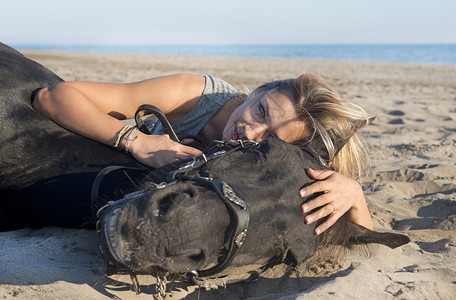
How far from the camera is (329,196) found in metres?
1.78

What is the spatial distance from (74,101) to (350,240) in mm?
1551

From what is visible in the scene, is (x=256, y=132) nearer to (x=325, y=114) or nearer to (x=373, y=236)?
(x=325, y=114)

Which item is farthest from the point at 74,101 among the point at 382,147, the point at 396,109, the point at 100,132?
the point at 396,109

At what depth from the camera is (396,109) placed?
262 inches

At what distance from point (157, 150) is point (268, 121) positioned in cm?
54

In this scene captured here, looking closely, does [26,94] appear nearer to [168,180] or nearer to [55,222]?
[55,222]

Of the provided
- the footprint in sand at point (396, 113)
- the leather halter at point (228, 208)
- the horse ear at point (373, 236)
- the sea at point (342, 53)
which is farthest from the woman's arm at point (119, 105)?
the sea at point (342, 53)

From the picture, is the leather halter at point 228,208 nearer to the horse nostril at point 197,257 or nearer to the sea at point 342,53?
the horse nostril at point 197,257

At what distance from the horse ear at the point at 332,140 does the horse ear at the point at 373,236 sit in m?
0.34

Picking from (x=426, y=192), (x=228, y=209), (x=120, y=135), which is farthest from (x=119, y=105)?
(x=426, y=192)

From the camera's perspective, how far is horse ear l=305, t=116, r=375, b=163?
6.45 ft

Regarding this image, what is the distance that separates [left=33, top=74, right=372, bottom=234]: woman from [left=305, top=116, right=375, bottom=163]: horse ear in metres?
0.01

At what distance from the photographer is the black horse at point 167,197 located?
1.32m

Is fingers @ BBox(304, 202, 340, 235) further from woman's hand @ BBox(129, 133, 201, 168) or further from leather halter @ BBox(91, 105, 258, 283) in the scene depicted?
woman's hand @ BBox(129, 133, 201, 168)
